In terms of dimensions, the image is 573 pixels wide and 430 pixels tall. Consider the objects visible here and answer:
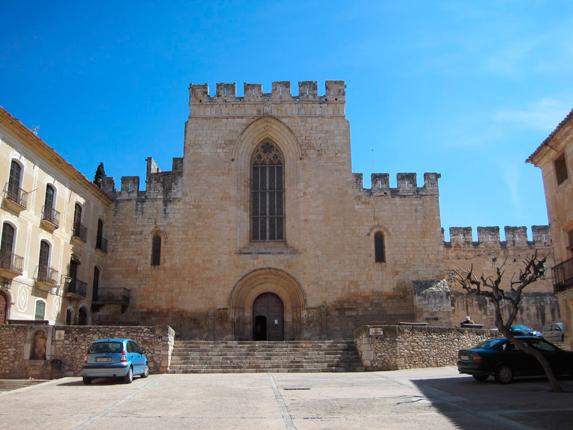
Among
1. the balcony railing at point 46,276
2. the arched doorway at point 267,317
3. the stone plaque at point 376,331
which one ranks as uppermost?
the balcony railing at point 46,276

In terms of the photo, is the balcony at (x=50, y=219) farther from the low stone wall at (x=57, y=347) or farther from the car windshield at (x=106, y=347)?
the car windshield at (x=106, y=347)

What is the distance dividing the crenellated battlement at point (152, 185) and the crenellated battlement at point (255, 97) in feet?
10.4

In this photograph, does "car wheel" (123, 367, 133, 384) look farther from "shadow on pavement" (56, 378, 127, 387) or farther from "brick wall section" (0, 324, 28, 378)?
"brick wall section" (0, 324, 28, 378)

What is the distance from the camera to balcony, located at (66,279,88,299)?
24348 millimetres

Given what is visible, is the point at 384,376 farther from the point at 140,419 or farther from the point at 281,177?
the point at 281,177

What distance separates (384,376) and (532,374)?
4.16 metres

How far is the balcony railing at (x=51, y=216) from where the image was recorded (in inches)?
896

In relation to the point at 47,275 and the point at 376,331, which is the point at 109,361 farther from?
the point at 47,275

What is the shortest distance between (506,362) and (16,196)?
56.4 ft

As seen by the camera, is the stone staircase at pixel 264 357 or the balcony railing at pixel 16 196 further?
the balcony railing at pixel 16 196

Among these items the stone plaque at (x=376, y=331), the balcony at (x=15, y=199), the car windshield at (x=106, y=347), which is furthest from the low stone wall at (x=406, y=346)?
the balcony at (x=15, y=199)

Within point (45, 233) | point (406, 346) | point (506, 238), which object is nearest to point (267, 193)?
point (45, 233)

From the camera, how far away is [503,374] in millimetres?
14727

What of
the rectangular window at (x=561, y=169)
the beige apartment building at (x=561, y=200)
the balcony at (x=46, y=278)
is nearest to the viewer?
the beige apartment building at (x=561, y=200)
